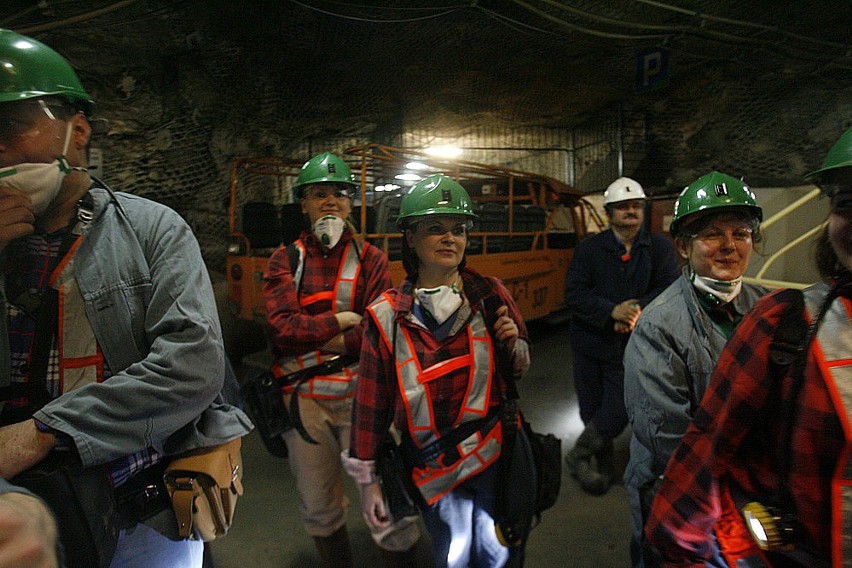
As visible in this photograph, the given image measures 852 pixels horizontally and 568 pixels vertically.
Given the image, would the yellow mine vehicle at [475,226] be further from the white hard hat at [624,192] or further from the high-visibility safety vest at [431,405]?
the high-visibility safety vest at [431,405]

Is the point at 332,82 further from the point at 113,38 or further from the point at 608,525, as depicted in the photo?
the point at 608,525

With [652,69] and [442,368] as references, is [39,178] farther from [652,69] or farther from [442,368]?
[652,69]

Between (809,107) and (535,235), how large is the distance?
22.8ft

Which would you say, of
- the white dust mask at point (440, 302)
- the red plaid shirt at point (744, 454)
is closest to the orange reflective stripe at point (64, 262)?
the white dust mask at point (440, 302)

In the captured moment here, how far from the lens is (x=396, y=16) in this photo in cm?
779

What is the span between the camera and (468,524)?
184 cm

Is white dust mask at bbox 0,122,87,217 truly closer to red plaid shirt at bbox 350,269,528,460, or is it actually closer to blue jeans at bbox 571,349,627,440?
red plaid shirt at bbox 350,269,528,460

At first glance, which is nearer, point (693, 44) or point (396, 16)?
point (396, 16)

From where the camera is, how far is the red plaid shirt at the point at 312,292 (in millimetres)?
2260

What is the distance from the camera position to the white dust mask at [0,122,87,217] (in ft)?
3.30

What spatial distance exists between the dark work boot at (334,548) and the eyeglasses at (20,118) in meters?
2.15

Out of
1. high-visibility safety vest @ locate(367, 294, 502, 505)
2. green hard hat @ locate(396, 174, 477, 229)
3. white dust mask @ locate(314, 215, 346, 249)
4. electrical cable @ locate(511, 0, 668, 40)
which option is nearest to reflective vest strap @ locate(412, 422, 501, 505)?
high-visibility safety vest @ locate(367, 294, 502, 505)

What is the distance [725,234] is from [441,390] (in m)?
1.33

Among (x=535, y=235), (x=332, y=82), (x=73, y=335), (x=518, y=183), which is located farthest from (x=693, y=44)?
(x=73, y=335)
